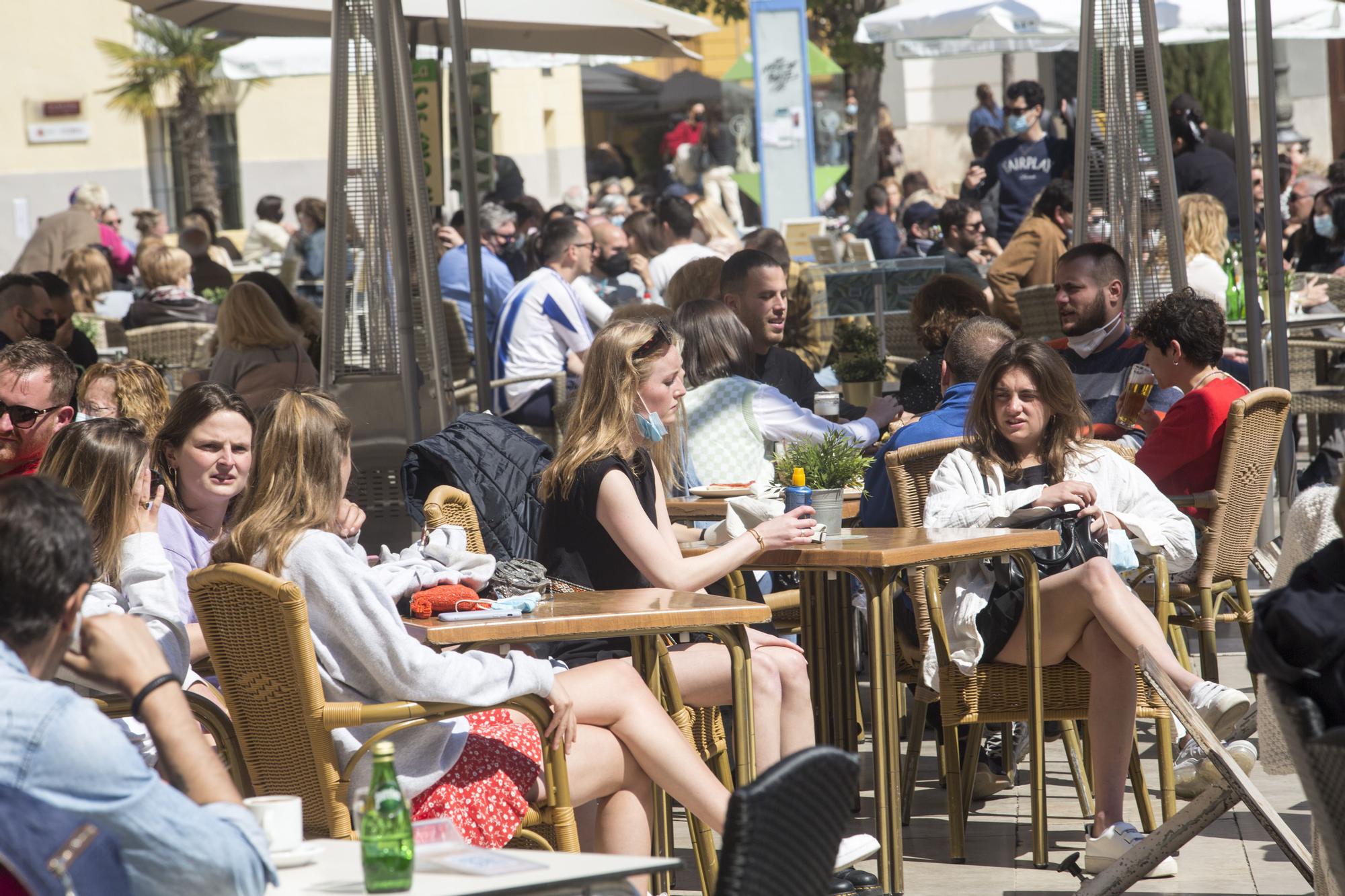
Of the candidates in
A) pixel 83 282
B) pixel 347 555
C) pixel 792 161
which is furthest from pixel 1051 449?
pixel 792 161

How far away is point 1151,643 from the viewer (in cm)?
420

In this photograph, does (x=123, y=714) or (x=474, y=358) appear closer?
(x=123, y=714)

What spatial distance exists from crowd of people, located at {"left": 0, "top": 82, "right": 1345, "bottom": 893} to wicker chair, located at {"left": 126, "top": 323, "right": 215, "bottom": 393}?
2937 mm

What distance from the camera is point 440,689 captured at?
3209mm

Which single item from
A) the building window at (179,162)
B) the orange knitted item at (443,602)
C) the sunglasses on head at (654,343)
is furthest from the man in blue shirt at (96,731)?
the building window at (179,162)

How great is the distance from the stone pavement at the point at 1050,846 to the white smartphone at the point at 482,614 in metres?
1.15

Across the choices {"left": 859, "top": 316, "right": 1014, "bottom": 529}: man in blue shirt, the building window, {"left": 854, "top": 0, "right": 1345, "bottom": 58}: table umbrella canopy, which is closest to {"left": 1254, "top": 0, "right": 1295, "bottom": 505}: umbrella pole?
{"left": 859, "top": 316, "right": 1014, "bottom": 529}: man in blue shirt

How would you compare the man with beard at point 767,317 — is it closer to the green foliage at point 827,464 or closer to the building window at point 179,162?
the green foliage at point 827,464

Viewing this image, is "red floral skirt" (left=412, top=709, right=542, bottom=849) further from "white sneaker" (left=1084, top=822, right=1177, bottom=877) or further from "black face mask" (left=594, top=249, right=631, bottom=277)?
"black face mask" (left=594, top=249, right=631, bottom=277)

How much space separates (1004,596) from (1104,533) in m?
0.36

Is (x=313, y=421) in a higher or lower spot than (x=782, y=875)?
higher

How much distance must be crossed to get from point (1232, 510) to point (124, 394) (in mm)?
3363

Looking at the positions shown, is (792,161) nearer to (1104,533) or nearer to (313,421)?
(1104,533)

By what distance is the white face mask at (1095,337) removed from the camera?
21.0ft
